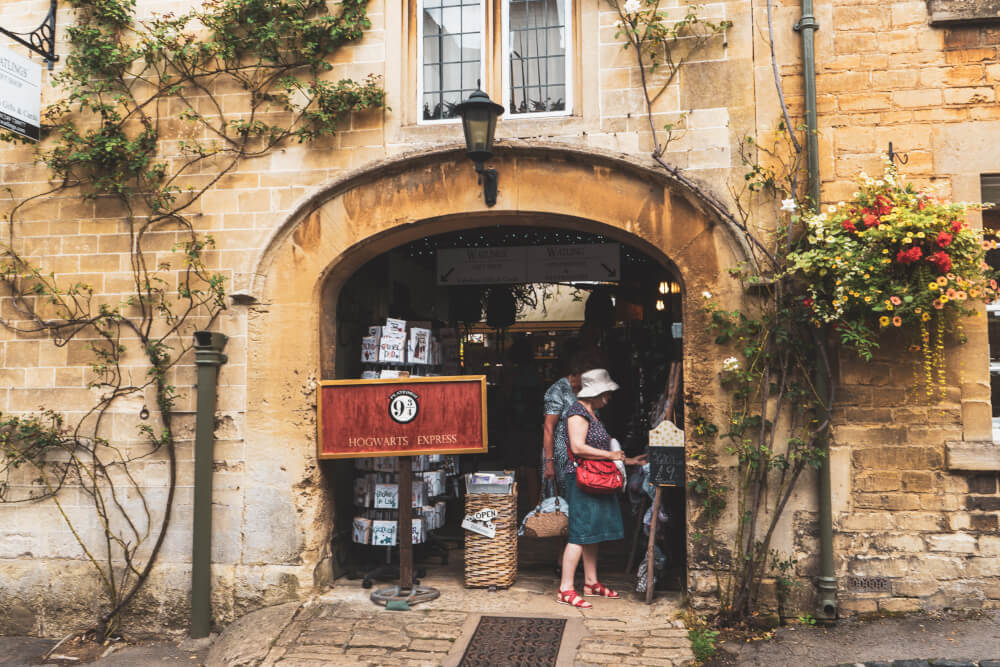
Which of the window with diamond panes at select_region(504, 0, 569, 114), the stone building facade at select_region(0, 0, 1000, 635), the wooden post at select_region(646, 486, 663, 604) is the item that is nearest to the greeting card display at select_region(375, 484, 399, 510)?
the stone building facade at select_region(0, 0, 1000, 635)

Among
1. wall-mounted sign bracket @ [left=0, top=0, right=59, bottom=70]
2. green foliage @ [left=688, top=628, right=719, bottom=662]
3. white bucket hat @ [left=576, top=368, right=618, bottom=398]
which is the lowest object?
green foliage @ [left=688, top=628, right=719, bottom=662]

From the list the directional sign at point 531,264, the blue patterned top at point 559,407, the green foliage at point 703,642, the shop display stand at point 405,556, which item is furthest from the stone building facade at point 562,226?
the directional sign at point 531,264

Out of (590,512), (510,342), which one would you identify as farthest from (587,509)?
(510,342)

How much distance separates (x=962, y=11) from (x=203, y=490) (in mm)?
6247

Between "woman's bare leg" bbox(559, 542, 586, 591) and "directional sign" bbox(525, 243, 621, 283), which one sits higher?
"directional sign" bbox(525, 243, 621, 283)

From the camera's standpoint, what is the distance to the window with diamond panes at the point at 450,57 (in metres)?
5.79

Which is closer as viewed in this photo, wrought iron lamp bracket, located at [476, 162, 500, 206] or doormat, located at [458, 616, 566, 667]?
doormat, located at [458, 616, 566, 667]

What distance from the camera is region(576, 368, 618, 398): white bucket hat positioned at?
5.48 metres

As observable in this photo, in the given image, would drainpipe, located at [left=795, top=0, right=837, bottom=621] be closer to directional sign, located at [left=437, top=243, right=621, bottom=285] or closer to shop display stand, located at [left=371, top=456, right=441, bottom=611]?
directional sign, located at [left=437, top=243, right=621, bottom=285]

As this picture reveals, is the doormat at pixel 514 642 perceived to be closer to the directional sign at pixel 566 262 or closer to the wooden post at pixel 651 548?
the wooden post at pixel 651 548

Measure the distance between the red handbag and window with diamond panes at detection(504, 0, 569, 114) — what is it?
2.63 meters

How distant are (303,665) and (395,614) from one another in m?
0.78

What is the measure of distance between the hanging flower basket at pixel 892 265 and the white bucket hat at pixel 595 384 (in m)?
1.47

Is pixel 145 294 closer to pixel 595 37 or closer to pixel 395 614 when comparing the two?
pixel 395 614
